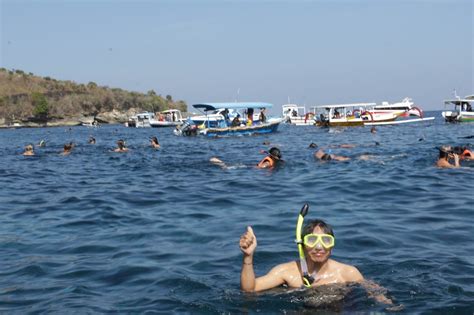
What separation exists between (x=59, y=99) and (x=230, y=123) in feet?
273

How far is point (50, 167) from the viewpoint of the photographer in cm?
2133

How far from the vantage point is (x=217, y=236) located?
9070 millimetres

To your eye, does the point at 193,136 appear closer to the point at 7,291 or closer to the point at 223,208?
the point at 223,208

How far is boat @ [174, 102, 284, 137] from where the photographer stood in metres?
42.8

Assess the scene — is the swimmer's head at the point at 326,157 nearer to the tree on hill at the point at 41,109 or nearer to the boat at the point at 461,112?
the boat at the point at 461,112

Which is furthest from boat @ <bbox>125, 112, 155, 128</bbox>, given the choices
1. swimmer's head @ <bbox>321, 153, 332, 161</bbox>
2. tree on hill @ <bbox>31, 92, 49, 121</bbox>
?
swimmer's head @ <bbox>321, 153, 332, 161</bbox>

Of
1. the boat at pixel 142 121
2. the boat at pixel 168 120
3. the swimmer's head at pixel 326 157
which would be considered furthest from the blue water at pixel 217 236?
the boat at pixel 142 121

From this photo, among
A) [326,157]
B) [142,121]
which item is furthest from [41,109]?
[326,157]

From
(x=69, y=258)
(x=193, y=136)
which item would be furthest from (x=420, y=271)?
(x=193, y=136)

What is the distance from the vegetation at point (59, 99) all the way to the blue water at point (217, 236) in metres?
98.4

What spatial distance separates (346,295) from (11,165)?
20.1 m

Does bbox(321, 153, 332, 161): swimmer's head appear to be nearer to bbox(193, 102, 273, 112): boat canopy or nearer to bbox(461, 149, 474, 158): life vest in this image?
bbox(461, 149, 474, 158): life vest

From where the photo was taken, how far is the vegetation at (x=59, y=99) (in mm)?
109188

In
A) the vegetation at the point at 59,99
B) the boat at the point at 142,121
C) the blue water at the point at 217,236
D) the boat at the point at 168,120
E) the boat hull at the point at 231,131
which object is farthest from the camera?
the vegetation at the point at 59,99
